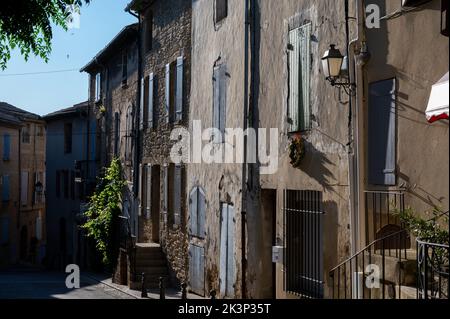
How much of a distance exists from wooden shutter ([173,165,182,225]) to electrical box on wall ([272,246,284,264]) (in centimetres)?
604

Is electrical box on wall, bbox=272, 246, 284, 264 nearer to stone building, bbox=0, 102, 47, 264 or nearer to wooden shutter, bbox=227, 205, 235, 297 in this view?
wooden shutter, bbox=227, 205, 235, 297

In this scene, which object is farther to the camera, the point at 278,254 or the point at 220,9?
the point at 220,9

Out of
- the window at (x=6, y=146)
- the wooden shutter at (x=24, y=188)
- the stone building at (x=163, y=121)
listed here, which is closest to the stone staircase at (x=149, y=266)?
the stone building at (x=163, y=121)

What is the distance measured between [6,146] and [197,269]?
75.1 feet

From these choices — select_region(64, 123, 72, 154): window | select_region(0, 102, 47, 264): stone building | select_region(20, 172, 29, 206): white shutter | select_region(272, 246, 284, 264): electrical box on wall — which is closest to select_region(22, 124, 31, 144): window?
select_region(0, 102, 47, 264): stone building

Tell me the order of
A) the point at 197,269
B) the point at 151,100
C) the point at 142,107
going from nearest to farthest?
the point at 197,269
the point at 151,100
the point at 142,107

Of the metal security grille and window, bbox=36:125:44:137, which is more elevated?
window, bbox=36:125:44:137

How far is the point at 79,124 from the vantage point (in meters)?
30.4

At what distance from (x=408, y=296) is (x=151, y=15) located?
49.7 ft

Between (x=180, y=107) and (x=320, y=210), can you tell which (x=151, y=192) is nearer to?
(x=180, y=107)

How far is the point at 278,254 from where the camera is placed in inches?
437

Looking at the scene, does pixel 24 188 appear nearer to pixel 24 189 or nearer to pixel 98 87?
pixel 24 189

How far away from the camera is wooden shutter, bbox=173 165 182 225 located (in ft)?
55.4

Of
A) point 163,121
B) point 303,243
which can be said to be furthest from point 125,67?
point 303,243
